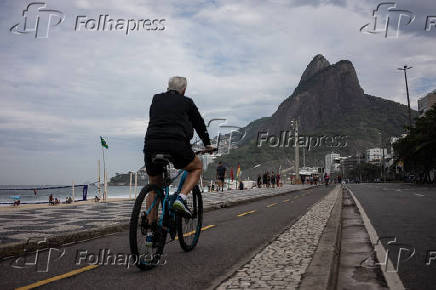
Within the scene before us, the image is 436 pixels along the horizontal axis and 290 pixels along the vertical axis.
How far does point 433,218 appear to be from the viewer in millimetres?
8719

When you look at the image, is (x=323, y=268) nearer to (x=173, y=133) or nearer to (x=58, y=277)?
(x=173, y=133)

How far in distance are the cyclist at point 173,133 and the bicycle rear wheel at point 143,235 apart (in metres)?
0.08

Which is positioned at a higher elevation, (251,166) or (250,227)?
(251,166)

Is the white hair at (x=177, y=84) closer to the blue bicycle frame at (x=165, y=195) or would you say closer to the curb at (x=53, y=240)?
the blue bicycle frame at (x=165, y=195)

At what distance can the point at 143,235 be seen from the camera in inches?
158

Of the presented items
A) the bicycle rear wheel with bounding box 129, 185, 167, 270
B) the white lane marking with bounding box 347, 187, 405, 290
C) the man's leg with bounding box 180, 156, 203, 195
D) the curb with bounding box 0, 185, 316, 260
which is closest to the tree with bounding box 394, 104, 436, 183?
the white lane marking with bounding box 347, 187, 405, 290

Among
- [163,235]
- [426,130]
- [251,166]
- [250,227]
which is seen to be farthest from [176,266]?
[251,166]

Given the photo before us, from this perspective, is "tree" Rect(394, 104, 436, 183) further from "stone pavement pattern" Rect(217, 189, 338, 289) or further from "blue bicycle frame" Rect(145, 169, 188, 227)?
"blue bicycle frame" Rect(145, 169, 188, 227)

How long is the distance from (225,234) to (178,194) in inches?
94.1

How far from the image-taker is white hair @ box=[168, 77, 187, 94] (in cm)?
460

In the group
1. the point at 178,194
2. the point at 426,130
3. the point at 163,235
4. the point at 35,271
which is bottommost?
the point at 35,271

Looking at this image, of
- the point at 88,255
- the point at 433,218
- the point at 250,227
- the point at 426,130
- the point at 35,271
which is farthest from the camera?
the point at 426,130

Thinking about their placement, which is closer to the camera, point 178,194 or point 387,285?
point 387,285

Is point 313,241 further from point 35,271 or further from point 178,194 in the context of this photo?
point 35,271
